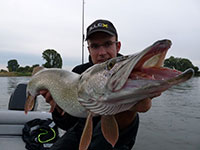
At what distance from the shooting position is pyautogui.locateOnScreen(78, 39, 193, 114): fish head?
3.29 ft

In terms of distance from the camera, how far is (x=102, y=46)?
2.72 m

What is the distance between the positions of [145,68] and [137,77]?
10 cm

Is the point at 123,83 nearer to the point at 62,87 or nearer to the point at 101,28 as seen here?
the point at 62,87

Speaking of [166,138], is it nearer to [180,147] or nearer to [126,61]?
[180,147]

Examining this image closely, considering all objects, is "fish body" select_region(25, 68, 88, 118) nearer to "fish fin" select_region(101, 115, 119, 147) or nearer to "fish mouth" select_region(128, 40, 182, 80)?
"fish fin" select_region(101, 115, 119, 147)

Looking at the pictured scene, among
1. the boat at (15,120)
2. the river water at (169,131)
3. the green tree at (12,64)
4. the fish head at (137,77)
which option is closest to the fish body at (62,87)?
the fish head at (137,77)

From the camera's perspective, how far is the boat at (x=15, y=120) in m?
3.15

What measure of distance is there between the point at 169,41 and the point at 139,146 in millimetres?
4222

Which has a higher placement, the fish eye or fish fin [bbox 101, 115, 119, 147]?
the fish eye

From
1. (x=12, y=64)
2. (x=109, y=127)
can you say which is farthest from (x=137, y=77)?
(x=12, y=64)

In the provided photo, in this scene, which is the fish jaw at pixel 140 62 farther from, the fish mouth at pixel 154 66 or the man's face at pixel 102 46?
the man's face at pixel 102 46

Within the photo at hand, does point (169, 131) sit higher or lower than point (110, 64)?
lower

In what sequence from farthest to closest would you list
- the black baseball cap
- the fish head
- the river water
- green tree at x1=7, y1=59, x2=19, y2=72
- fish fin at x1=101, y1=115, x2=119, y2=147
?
green tree at x1=7, y1=59, x2=19, y2=72 → the river water → the black baseball cap → fish fin at x1=101, y1=115, x2=119, y2=147 → the fish head

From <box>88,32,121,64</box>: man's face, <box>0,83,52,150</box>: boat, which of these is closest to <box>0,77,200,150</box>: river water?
<box>0,83,52,150</box>: boat
